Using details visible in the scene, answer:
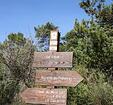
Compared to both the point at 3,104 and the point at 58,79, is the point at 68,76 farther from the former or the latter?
the point at 3,104

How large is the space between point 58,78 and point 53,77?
0.13 metres

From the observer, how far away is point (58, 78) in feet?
27.9

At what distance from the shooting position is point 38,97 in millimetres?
8609

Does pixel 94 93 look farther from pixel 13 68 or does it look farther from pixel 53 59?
pixel 53 59

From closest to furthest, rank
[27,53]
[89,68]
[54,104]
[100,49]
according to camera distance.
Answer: [54,104] < [100,49] < [89,68] < [27,53]

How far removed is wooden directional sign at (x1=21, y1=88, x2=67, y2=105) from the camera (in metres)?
8.36

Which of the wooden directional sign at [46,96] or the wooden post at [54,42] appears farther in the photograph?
Result: the wooden post at [54,42]

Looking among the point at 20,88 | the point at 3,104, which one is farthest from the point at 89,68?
the point at 3,104

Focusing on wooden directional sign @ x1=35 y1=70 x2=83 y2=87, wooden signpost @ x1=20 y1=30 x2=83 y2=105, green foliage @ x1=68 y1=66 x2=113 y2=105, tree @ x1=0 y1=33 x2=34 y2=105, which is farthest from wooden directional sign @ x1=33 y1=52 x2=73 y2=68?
green foliage @ x1=68 y1=66 x2=113 y2=105

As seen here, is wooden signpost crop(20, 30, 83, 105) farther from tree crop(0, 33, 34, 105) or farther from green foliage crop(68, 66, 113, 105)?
green foliage crop(68, 66, 113, 105)

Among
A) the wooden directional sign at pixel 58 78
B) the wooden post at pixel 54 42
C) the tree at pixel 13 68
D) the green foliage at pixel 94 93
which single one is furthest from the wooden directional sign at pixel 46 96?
the green foliage at pixel 94 93

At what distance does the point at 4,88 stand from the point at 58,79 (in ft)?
30.5

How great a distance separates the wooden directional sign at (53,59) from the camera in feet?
28.2

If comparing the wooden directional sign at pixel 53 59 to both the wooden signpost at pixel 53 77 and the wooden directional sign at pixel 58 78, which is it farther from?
the wooden directional sign at pixel 58 78
